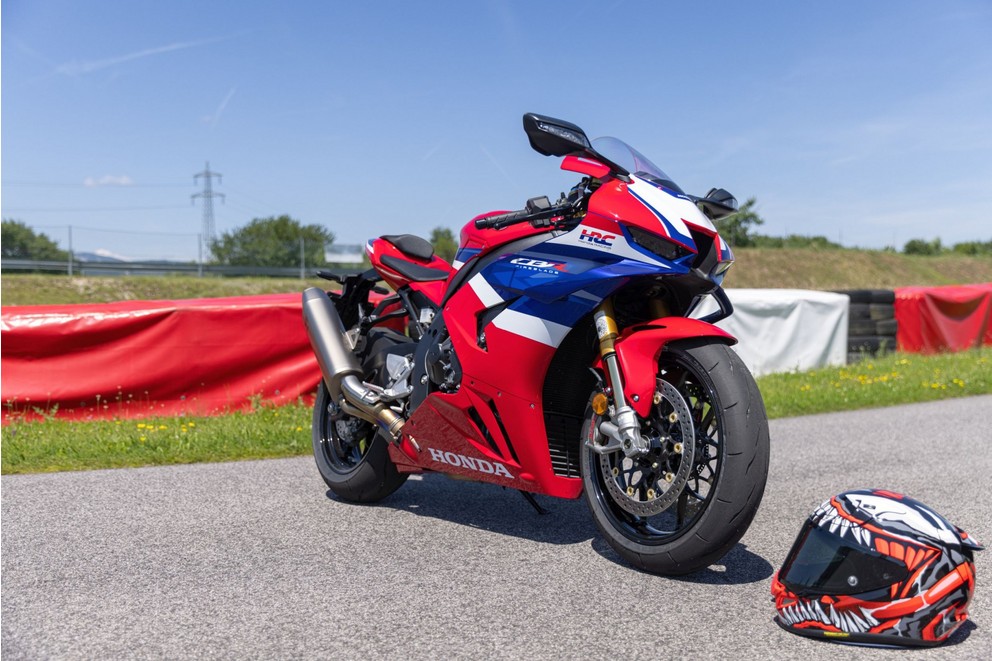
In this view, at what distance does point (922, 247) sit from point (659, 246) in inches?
2355

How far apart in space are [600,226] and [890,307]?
10.5 meters

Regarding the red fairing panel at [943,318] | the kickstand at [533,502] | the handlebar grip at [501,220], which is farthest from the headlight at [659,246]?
the red fairing panel at [943,318]

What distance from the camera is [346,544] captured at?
12.1ft

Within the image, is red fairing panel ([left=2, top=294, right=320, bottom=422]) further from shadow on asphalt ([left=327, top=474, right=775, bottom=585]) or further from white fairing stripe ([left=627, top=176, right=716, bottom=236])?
white fairing stripe ([left=627, top=176, right=716, bottom=236])

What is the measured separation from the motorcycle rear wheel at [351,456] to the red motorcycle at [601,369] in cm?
21

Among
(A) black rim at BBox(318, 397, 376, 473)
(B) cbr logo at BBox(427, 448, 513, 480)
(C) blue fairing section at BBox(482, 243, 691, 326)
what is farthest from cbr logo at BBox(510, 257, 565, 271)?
(A) black rim at BBox(318, 397, 376, 473)

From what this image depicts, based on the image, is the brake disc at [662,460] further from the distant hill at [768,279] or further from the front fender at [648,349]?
the distant hill at [768,279]

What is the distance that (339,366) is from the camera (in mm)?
4613

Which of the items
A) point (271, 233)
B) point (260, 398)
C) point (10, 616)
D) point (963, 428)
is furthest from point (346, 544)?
point (271, 233)

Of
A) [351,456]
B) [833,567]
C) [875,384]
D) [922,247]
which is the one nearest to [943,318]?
[875,384]

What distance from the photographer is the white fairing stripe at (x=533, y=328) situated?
344cm

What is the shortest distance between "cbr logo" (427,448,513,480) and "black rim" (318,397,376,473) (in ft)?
2.41

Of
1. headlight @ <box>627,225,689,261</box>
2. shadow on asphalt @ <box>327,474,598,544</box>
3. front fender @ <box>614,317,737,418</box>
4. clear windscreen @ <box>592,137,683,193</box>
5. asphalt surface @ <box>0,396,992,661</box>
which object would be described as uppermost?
clear windscreen @ <box>592,137,683,193</box>

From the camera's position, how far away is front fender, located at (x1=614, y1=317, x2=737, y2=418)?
317 centimetres
